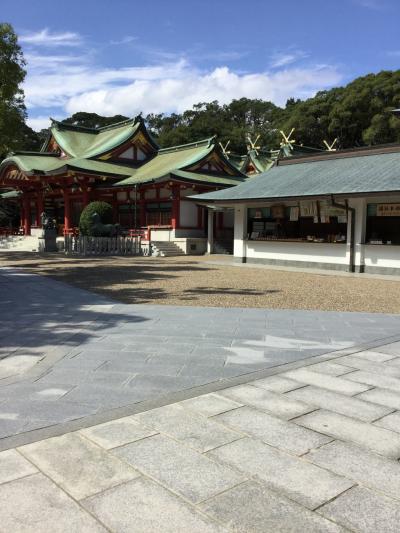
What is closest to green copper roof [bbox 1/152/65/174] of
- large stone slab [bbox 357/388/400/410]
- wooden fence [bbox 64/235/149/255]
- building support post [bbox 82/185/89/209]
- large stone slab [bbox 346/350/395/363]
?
building support post [bbox 82/185/89/209]

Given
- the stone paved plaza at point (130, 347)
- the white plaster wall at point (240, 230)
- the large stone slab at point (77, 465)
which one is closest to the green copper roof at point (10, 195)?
the white plaster wall at point (240, 230)

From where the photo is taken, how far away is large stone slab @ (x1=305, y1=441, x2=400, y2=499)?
8.62 feet

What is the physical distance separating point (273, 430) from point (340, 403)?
838 millimetres

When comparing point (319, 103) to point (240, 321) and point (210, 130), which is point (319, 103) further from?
point (240, 321)

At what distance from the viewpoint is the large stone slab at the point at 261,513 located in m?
2.23

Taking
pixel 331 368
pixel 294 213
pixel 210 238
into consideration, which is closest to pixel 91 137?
pixel 210 238

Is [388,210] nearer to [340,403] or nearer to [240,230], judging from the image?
[240,230]

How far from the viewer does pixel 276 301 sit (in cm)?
925

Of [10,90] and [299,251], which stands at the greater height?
[10,90]

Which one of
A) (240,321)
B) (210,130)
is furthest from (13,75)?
(210,130)

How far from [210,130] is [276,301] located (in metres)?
44.9

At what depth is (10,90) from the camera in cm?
1809

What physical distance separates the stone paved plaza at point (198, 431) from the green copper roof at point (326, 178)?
368 inches

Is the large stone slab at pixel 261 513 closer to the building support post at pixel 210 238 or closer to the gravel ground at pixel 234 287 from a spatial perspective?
the gravel ground at pixel 234 287
